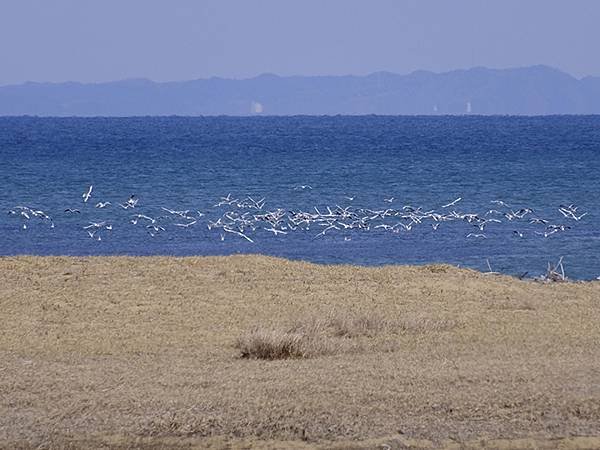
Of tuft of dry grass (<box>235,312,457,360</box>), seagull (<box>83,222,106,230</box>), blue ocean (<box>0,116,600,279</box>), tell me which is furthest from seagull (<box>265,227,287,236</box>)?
tuft of dry grass (<box>235,312,457,360</box>)

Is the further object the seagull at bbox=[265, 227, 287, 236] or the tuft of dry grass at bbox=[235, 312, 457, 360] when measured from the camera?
the seagull at bbox=[265, 227, 287, 236]

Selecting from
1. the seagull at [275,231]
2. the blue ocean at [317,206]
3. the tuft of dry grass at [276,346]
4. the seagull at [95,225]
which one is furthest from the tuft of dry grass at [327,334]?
the seagull at [95,225]

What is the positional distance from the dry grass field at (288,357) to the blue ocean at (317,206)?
8231mm

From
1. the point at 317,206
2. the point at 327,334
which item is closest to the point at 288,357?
the point at 327,334

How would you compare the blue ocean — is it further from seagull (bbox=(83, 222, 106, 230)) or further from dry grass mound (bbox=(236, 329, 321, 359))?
dry grass mound (bbox=(236, 329, 321, 359))

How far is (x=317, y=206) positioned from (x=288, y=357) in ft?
89.6

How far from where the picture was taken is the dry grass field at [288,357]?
925cm

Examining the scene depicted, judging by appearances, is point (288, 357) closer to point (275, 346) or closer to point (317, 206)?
point (275, 346)

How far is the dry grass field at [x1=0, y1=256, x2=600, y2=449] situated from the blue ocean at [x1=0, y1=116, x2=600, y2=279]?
27.0ft

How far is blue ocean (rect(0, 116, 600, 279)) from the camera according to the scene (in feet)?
90.1

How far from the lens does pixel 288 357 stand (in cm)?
1180

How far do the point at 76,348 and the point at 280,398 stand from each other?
3.35 meters

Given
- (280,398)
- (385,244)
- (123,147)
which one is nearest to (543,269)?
(385,244)

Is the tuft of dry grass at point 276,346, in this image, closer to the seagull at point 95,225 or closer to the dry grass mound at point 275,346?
the dry grass mound at point 275,346
